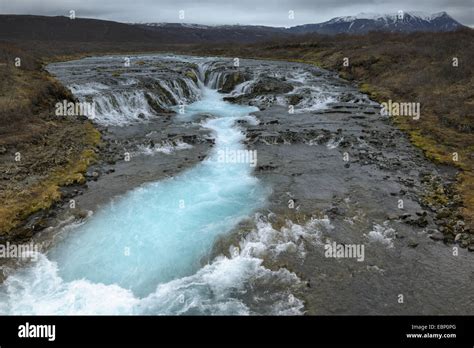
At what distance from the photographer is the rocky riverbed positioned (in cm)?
1266

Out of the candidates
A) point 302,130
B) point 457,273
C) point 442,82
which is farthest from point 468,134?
point 457,273

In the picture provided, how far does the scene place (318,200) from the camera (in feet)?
61.8

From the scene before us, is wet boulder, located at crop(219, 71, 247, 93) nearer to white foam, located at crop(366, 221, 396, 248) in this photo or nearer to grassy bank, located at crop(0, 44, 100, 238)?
grassy bank, located at crop(0, 44, 100, 238)

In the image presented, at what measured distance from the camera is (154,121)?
33750 millimetres

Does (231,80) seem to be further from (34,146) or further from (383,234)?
(383,234)

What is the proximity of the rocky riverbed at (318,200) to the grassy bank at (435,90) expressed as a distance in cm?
85

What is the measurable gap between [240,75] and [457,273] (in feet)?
135

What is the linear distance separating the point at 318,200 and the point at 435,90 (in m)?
27.2

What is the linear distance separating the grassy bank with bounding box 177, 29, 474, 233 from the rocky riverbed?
0.85 m

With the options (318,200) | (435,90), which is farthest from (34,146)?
(435,90)
